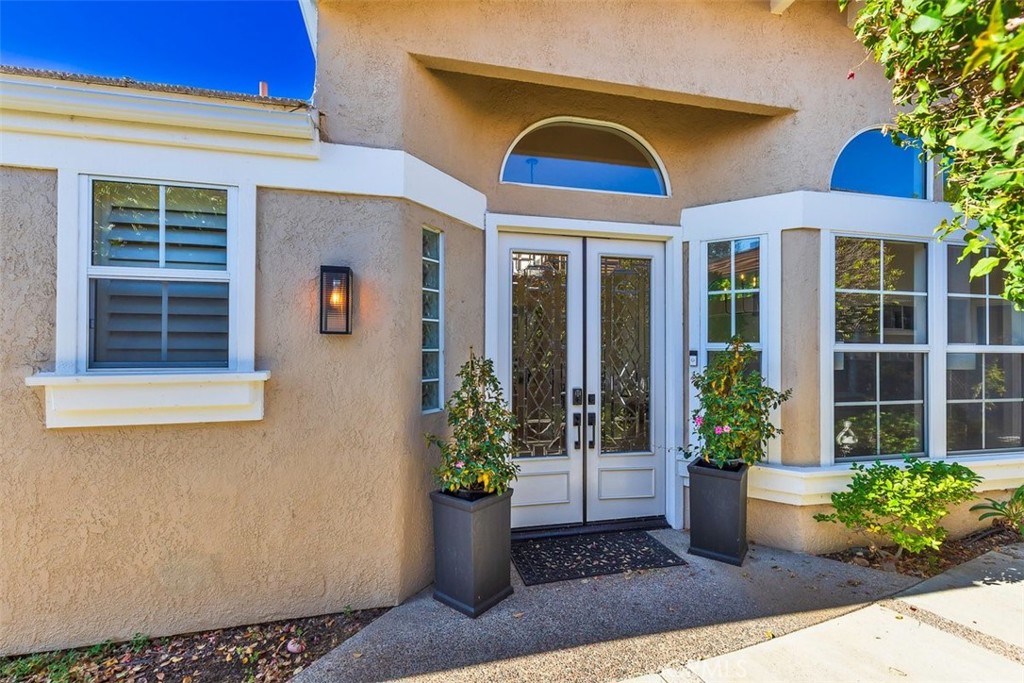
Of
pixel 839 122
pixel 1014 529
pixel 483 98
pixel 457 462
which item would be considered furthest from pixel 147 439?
pixel 1014 529

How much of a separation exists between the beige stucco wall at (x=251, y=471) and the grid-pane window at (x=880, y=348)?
4.30m

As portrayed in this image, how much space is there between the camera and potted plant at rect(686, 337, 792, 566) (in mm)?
4496

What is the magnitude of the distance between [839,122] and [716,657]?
5.11 metres

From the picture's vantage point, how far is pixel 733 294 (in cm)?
516

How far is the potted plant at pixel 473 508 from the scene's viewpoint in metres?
3.73

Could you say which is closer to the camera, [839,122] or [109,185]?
[109,185]

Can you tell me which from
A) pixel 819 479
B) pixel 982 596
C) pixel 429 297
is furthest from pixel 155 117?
pixel 982 596

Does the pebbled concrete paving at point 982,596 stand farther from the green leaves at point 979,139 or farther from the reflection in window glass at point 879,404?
the green leaves at point 979,139

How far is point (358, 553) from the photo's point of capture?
3.80 m

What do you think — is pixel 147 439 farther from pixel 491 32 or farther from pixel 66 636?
pixel 491 32

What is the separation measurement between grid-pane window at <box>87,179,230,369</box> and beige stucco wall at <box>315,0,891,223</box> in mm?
1266

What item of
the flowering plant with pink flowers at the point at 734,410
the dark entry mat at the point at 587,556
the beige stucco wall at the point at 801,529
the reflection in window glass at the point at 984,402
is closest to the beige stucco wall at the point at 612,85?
the flowering plant with pink flowers at the point at 734,410

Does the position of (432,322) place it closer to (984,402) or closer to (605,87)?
(605,87)

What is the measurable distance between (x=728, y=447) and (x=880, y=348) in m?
2.04
